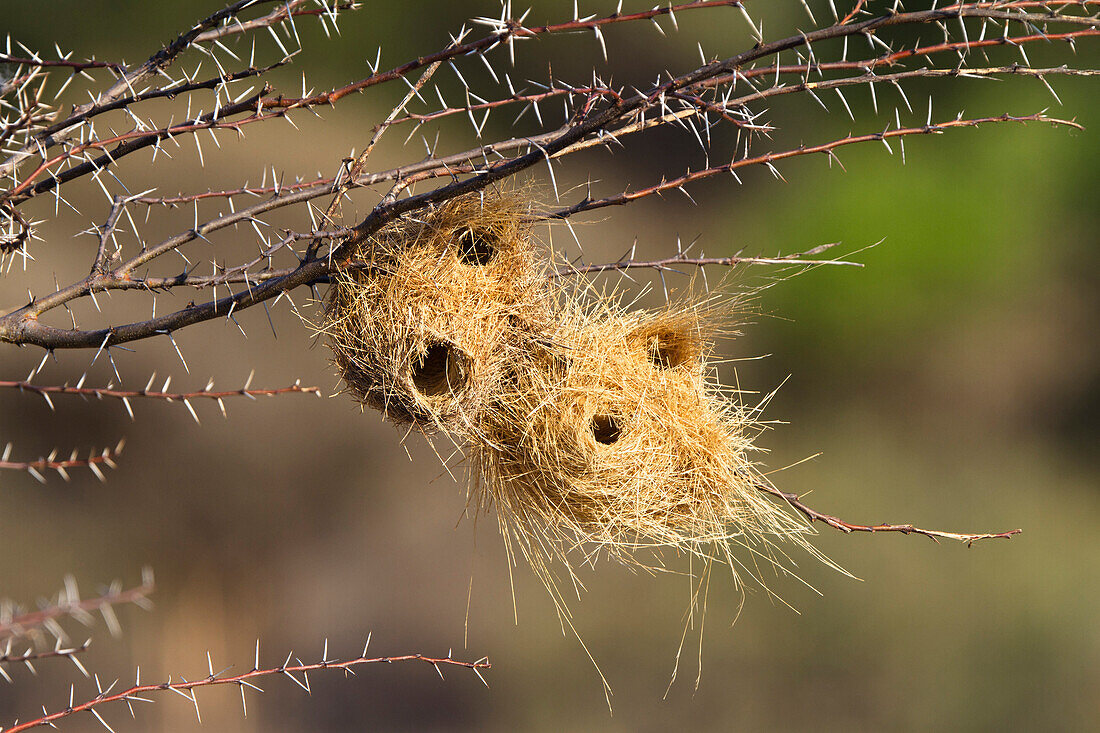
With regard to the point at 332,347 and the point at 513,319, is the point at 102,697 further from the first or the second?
the point at 513,319

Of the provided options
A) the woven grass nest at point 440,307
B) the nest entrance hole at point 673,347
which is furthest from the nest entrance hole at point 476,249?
the nest entrance hole at point 673,347

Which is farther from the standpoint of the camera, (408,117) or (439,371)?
(439,371)

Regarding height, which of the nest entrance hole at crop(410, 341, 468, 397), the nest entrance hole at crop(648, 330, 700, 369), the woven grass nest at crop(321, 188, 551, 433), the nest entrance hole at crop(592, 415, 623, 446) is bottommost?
the nest entrance hole at crop(592, 415, 623, 446)

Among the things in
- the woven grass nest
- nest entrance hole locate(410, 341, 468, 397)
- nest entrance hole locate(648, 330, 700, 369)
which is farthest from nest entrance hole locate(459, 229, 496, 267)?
nest entrance hole locate(648, 330, 700, 369)

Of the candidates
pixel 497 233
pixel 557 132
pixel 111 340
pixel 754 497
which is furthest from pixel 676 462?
pixel 111 340

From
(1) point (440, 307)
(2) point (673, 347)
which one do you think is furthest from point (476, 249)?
(2) point (673, 347)

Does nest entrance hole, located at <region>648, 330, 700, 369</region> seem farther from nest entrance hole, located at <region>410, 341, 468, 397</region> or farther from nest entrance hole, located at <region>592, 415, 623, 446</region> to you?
nest entrance hole, located at <region>410, 341, 468, 397</region>

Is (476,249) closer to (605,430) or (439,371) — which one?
(439,371)
